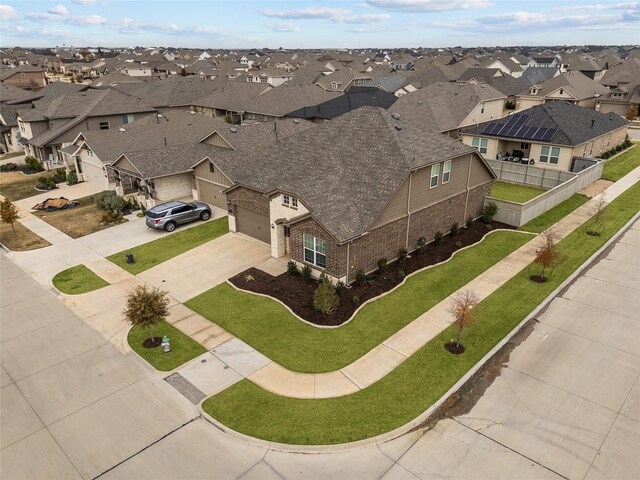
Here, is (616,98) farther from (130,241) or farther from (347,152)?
(130,241)

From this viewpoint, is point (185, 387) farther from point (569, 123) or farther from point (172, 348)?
point (569, 123)

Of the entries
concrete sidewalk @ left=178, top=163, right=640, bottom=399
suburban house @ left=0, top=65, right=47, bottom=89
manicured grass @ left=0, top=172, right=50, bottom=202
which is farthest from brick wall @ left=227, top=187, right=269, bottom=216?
suburban house @ left=0, top=65, right=47, bottom=89

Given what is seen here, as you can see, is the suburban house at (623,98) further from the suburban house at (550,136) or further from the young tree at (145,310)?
the young tree at (145,310)

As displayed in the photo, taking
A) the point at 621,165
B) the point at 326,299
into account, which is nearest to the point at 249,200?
the point at 326,299

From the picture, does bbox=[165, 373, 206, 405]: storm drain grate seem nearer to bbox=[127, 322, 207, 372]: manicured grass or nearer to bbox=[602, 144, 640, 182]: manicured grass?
bbox=[127, 322, 207, 372]: manicured grass

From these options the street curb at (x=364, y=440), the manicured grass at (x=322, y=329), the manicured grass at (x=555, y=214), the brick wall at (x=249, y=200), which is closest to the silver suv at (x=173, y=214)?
the brick wall at (x=249, y=200)

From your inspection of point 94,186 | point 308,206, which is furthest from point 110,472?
point 94,186

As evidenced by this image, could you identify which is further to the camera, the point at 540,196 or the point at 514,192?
the point at 514,192
